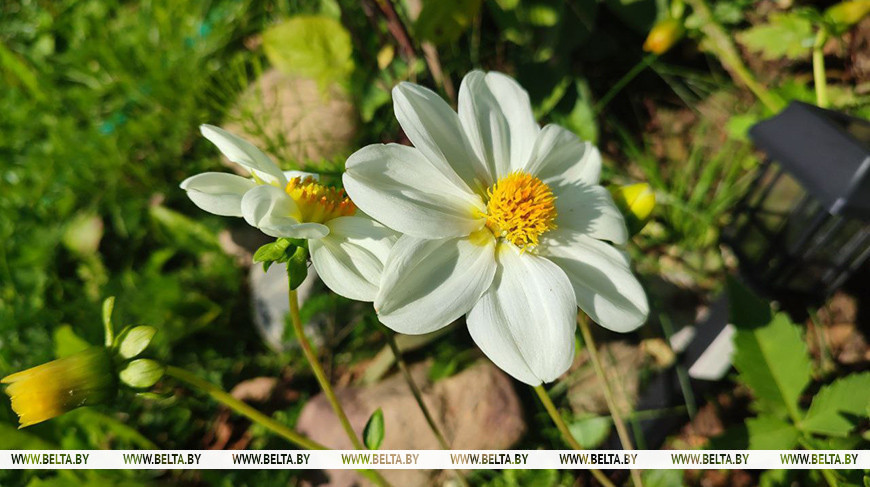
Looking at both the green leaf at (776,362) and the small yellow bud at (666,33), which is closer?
the green leaf at (776,362)

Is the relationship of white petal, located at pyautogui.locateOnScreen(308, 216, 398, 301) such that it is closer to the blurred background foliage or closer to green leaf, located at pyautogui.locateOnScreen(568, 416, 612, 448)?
the blurred background foliage

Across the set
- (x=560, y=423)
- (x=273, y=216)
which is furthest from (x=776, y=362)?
(x=273, y=216)

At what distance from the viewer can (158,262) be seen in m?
1.72

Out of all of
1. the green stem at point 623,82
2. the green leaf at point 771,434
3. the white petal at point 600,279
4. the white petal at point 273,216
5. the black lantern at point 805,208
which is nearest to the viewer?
the white petal at point 273,216

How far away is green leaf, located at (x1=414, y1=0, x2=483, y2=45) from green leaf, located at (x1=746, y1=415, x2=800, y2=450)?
102cm

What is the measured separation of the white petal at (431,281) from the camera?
2.29 ft

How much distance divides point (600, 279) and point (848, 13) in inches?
42.6

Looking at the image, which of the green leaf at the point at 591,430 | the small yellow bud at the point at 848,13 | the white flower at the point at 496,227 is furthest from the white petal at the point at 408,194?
the small yellow bud at the point at 848,13

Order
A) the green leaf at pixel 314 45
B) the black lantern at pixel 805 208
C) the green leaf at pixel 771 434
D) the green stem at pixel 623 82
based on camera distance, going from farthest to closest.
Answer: the green stem at pixel 623 82
the green leaf at pixel 314 45
the green leaf at pixel 771 434
the black lantern at pixel 805 208

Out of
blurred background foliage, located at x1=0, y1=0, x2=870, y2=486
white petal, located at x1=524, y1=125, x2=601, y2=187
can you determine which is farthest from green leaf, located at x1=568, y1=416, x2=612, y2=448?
white petal, located at x1=524, y1=125, x2=601, y2=187

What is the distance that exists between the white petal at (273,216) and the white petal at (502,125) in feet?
0.95

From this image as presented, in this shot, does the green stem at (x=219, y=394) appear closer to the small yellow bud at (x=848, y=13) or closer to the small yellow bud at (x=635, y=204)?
the small yellow bud at (x=635, y=204)

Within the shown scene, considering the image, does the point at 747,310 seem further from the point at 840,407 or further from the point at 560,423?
the point at 560,423

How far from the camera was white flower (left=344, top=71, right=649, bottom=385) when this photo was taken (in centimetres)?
73
